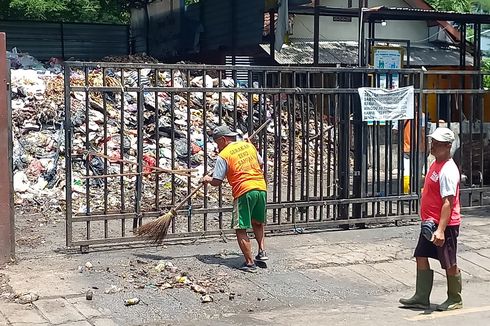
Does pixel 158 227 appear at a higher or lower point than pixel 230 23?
lower

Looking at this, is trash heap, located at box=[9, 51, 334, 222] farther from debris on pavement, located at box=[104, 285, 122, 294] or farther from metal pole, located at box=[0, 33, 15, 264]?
debris on pavement, located at box=[104, 285, 122, 294]

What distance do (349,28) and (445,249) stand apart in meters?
16.5

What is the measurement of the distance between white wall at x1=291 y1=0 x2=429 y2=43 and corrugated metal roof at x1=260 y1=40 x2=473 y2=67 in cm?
34

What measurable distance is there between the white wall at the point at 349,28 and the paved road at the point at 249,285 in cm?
1316

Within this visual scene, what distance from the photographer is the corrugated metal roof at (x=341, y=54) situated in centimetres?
→ 2011

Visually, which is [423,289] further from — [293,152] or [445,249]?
[293,152]

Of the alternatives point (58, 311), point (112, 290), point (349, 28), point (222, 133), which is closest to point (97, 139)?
point (222, 133)

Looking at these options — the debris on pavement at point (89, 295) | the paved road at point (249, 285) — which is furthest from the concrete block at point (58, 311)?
the debris on pavement at point (89, 295)

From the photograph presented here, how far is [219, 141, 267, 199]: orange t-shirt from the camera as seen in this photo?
800 centimetres

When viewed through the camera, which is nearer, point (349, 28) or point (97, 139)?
point (97, 139)

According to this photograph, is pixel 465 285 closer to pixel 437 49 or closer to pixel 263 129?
pixel 263 129

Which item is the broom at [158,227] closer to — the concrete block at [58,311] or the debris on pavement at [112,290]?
the debris on pavement at [112,290]

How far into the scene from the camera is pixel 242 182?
8.02 meters

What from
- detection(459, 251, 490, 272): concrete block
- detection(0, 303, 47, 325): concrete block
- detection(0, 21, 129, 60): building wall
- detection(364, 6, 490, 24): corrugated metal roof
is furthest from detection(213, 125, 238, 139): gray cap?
detection(0, 21, 129, 60): building wall
